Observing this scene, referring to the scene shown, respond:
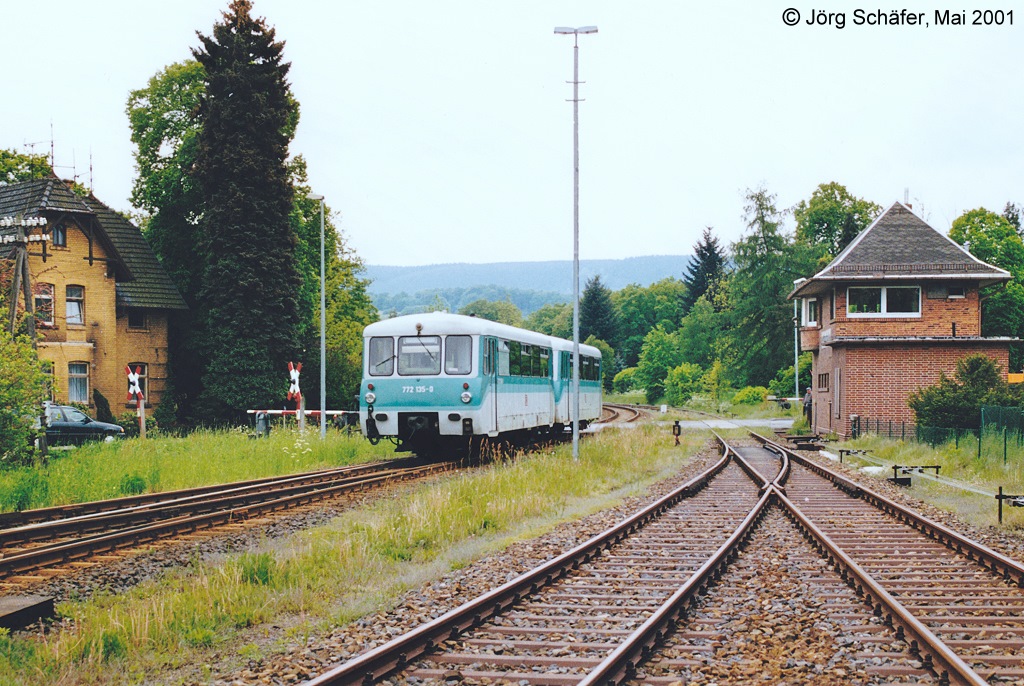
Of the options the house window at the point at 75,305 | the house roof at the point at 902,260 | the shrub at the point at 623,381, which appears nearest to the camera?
the house roof at the point at 902,260

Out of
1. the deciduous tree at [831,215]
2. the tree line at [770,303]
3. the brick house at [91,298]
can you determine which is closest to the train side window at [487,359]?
the brick house at [91,298]

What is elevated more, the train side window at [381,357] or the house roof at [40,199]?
the house roof at [40,199]

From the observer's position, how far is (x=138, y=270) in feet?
144

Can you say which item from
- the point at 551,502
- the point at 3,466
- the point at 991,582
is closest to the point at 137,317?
the point at 3,466

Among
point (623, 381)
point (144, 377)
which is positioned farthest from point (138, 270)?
point (623, 381)

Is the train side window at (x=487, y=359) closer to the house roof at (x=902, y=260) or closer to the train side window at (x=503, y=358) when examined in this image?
the train side window at (x=503, y=358)

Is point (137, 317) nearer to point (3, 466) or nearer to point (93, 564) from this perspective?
point (3, 466)

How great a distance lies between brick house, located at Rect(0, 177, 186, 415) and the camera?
3878cm

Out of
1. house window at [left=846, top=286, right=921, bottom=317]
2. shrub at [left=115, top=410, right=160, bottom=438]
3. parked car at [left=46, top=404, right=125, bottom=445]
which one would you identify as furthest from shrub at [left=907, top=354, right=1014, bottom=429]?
shrub at [left=115, top=410, right=160, bottom=438]

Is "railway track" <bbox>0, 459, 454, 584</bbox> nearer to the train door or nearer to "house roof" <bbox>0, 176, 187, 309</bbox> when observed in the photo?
the train door

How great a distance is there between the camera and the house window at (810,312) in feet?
133

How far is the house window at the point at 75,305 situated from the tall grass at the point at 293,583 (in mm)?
27385

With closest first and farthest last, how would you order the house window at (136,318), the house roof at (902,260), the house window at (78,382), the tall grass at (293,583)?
the tall grass at (293,583) < the house roof at (902,260) < the house window at (78,382) < the house window at (136,318)

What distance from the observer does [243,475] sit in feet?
67.1
